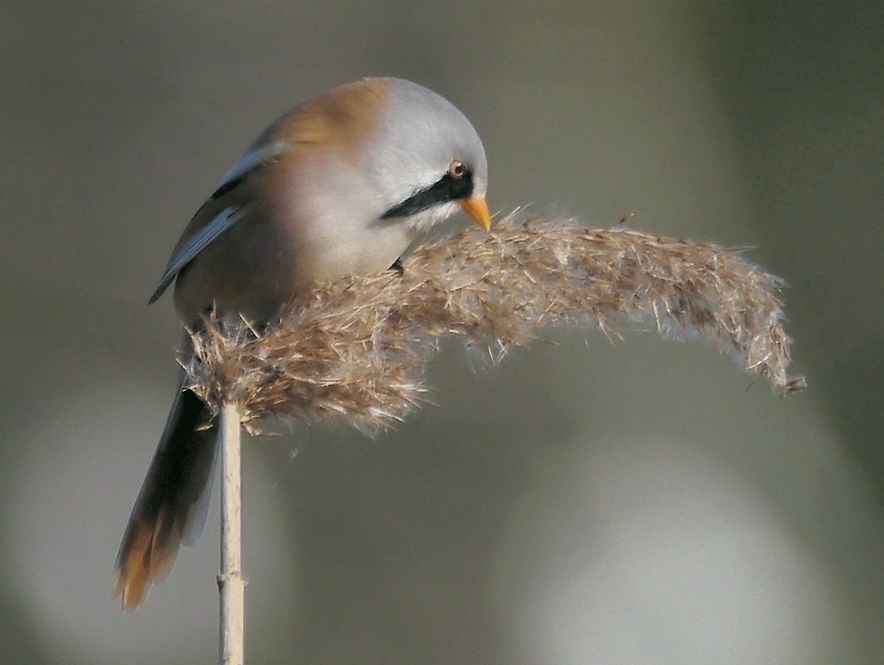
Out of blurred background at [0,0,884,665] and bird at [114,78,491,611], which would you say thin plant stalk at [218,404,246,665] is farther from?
blurred background at [0,0,884,665]

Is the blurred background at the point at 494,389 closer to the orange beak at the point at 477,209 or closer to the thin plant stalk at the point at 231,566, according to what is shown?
the orange beak at the point at 477,209

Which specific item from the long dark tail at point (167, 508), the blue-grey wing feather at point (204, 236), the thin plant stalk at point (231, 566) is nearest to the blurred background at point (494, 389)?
the blue-grey wing feather at point (204, 236)

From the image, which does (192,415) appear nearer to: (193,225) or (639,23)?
(193,225)

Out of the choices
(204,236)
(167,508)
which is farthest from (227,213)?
(167,508)

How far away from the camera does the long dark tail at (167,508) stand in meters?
1.83

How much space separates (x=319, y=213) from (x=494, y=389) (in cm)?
267

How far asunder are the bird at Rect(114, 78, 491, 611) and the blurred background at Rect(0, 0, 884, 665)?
7.18 feet

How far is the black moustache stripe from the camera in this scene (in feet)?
6.72

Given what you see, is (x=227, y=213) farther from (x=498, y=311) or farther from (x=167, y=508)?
(x=498, y=311)

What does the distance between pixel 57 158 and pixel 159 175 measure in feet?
1.47

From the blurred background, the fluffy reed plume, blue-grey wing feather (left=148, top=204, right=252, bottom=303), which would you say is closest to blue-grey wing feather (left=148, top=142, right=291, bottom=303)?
blue-grey wing feather (left=148, top=204, right=252, bottom=303)

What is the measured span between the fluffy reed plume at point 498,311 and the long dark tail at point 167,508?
1.22ft

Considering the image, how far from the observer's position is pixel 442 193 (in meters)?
2.07

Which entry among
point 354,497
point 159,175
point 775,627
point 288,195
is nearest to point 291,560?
point 354,497
